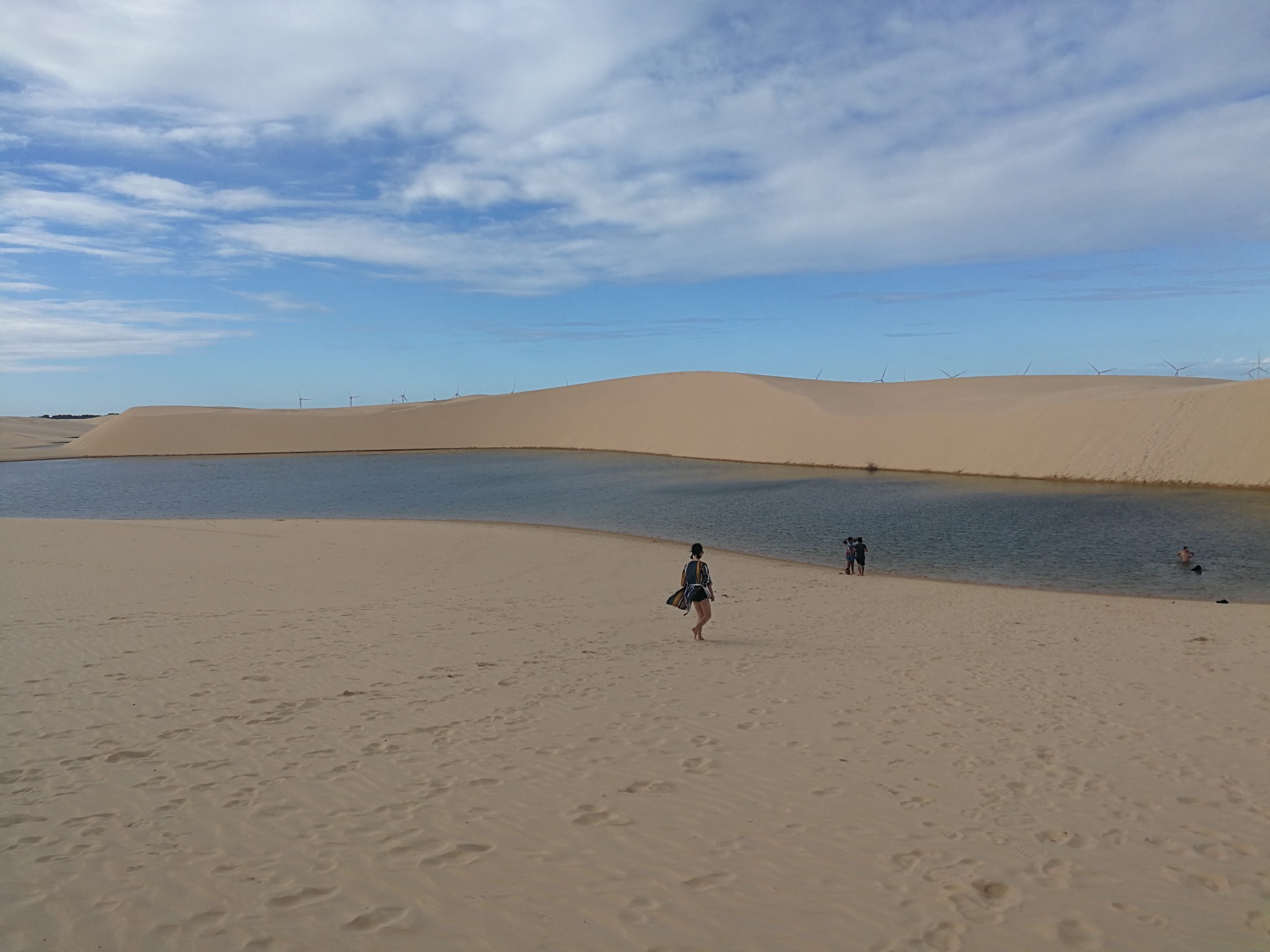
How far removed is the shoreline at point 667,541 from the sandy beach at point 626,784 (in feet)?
11.1

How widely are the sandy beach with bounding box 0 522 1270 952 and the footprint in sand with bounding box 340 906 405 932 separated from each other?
0.5 inches

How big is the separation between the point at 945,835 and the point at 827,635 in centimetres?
543

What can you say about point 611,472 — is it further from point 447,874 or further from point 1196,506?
point 447,874

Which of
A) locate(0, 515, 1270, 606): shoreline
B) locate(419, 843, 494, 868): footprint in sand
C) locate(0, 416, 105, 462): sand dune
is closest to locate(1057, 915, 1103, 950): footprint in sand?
locate(419, 843, 494, 868): footprint in sand

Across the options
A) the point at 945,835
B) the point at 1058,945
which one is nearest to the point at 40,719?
the point at 945,835

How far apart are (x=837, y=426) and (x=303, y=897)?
160ft

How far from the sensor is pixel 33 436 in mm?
98938

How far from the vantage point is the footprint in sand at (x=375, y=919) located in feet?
11.0

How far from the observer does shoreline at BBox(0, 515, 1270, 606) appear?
13.2 metres

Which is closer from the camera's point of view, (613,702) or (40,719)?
(40,719)

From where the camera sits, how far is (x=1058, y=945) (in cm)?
336

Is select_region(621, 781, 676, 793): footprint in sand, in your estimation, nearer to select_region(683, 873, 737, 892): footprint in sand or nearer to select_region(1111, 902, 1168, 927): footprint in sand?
select_region(683, 873, 737, 892): footprint in sand

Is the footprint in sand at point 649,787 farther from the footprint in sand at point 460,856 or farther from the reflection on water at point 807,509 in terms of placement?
the reflection on water at point 807,509

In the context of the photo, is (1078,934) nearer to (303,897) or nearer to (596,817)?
(596,817)
